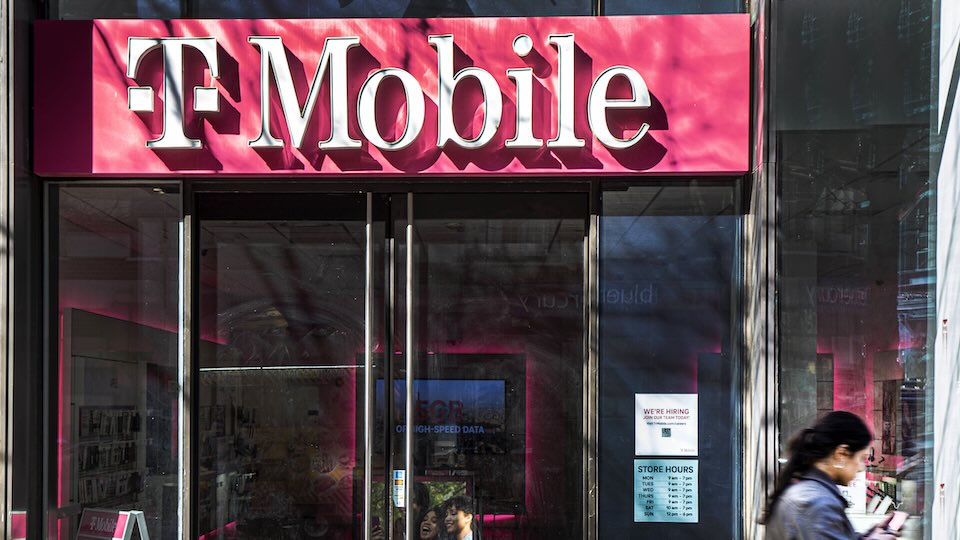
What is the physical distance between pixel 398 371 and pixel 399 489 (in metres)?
0.92

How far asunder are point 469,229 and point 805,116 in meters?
2.62

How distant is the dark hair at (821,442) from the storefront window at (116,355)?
504 centimetres

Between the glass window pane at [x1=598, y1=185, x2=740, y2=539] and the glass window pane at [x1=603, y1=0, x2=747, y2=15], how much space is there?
136 centimetres

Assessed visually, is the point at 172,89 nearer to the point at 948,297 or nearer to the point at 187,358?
the point at 187,358

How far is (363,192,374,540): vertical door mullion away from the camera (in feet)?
23.8

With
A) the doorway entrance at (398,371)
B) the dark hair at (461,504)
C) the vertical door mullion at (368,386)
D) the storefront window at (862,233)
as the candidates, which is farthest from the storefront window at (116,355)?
the storefront window at (862,233)

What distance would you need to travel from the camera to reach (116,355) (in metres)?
7.34

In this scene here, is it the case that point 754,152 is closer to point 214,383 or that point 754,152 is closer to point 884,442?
point 884,442

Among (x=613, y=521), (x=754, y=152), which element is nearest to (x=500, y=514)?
(x=613, y=521)

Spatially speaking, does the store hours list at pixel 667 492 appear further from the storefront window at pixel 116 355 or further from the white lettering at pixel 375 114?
the storefront window at pixel 116 355

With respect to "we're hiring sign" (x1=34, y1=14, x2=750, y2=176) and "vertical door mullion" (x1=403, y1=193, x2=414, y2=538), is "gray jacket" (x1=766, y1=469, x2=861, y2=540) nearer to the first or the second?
"we're hiring sign" (x1=34, y1=14, x2=750, y2=176)

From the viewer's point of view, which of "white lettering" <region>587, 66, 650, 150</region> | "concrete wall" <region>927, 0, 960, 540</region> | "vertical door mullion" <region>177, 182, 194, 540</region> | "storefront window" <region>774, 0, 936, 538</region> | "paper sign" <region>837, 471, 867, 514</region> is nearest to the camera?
"concrete wall" <region>927, 0, 960, 540</region>

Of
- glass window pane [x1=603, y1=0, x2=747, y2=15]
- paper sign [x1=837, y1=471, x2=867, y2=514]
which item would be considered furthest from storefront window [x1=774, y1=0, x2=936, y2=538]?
glass window pane [x1=603, y1=0, x2=747, y2=15]

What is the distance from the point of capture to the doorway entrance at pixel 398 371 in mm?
7273
